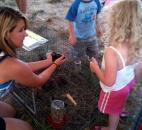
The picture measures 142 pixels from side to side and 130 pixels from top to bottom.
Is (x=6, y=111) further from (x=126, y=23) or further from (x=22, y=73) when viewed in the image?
(x=126, y=23)

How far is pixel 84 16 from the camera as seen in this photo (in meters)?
2.65

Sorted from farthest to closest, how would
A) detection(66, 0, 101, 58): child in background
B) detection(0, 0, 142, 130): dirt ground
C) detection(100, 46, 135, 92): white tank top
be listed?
1. detection(66, 0, 101, 58): child in background
2. detection(0, 0, 142, 130): dirt ground
3. detection(100, 46, 135, 92): white tank top

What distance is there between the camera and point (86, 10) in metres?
2.62

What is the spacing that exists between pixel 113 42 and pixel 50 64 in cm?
60

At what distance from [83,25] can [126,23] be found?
92 centimetres

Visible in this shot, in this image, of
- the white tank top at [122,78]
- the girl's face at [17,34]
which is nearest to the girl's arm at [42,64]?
the girl's face at [17,34]

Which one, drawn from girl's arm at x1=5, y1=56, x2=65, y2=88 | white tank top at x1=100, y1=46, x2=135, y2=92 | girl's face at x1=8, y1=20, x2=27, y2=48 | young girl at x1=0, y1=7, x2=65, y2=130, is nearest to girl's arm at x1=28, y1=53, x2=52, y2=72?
girl's arm at x1=5, y1=56, x2=65, y2=88

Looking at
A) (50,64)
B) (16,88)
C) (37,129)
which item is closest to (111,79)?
(50,64)

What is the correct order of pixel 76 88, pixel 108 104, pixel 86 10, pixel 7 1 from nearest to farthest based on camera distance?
pixel 108 104 → pixel 86 10 → pixel 76 88 → pixel 7 1

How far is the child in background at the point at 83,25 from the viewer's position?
2598 mm

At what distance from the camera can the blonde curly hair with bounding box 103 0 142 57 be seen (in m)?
1.85

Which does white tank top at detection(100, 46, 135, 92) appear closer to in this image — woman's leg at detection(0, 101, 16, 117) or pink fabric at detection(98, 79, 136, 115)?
pink fabric at detection(98, 79, 136, 115)

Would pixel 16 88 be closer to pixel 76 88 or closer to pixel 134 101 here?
pixel 76 88

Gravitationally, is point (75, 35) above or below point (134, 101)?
above
